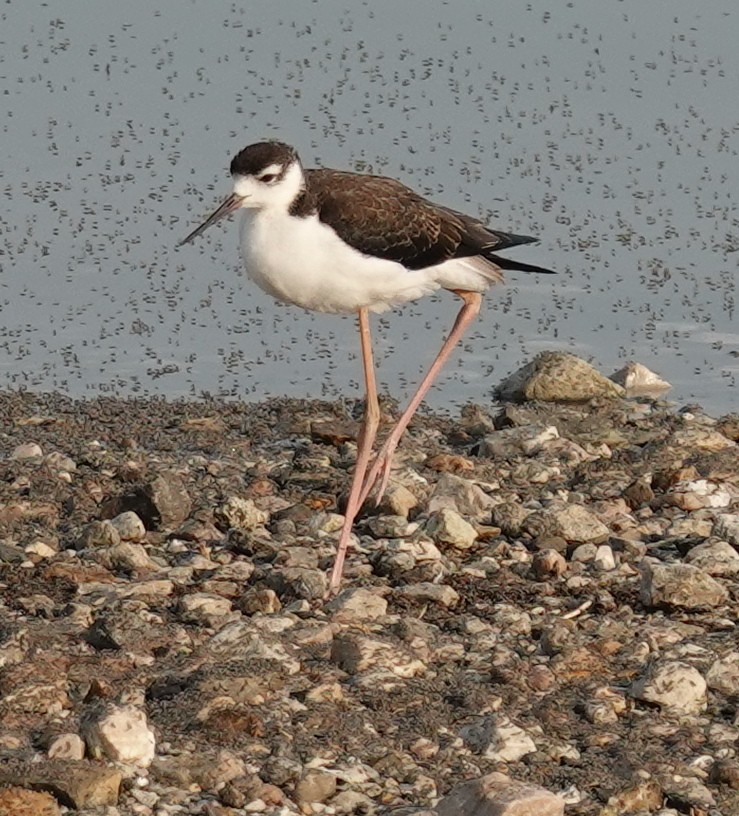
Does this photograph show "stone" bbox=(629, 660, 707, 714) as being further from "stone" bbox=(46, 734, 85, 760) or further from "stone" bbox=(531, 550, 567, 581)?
"stone" bbox=(46, 734, 85, 760)

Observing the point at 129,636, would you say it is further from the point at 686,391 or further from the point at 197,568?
the point at 686,391

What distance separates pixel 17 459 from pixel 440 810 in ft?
11.1

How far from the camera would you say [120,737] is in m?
4.66

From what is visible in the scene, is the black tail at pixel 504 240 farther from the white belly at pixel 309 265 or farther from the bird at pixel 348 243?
the white belly at pixel 309 265

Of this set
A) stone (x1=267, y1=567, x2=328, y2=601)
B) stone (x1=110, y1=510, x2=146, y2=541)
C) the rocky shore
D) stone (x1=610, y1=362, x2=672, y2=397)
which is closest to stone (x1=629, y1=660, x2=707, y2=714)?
the rocky shore

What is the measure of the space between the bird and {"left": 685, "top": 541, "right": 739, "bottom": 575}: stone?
1.10 metres

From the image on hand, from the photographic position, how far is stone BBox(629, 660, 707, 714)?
525cm

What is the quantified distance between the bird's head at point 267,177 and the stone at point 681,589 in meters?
1.65

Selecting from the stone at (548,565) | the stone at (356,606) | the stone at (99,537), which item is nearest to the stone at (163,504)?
the stone at (99,537)

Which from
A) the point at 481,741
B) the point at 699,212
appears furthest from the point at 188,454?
the point at 699,212

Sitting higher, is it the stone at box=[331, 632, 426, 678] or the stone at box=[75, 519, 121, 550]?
the stone at box=[331, 632, 426, 678]

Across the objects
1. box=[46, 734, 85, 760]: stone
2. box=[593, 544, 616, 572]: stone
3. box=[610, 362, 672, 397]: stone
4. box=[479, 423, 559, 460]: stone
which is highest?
box=[46, 734, 85, 760]: stone

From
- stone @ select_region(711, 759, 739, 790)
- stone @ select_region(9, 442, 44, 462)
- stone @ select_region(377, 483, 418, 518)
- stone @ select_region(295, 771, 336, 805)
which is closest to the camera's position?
stone @ select_region(295, 771, 336, 805)

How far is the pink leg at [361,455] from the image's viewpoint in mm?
6219
